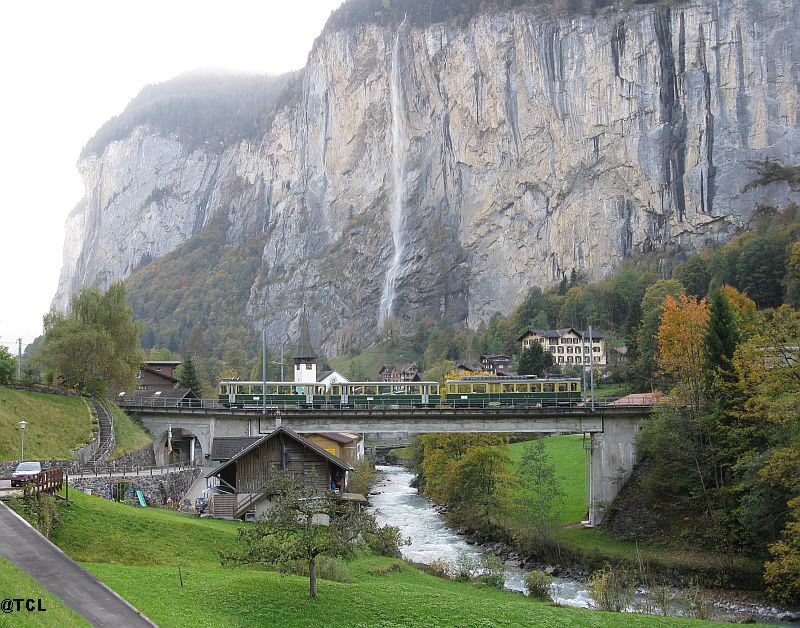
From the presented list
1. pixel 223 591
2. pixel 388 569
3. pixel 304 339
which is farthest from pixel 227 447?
pixel 304 339

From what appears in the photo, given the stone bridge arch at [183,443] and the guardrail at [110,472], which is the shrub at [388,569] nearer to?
the guardrail at [110,472]

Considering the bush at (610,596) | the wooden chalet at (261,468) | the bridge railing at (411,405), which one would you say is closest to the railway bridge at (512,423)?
the bridge railing at (411,405)

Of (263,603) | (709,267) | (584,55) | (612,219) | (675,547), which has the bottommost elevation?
(675,547)

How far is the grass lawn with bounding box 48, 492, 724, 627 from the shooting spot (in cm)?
2003

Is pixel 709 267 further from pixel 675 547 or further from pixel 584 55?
pixel 675 547

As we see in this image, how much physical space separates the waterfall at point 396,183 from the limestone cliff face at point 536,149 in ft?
1.74

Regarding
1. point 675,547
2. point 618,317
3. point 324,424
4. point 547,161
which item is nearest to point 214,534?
point 324,424

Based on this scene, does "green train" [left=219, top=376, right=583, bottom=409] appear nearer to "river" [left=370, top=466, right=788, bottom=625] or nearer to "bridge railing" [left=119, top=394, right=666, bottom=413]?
"bridge railing" [left=119, top=394, right=666, bottom=413]

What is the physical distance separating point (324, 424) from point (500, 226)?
11489cm

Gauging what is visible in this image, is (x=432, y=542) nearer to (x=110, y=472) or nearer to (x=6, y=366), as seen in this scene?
(x=110, y=472)

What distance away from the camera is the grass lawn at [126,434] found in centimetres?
4853

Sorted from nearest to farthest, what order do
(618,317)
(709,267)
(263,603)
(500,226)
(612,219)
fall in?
(263,603)
(709,267)
(618,317)
(612,219)
(500,226)

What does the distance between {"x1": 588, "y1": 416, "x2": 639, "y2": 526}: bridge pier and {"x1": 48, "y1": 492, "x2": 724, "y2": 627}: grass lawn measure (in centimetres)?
2307

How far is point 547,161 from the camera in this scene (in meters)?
150
